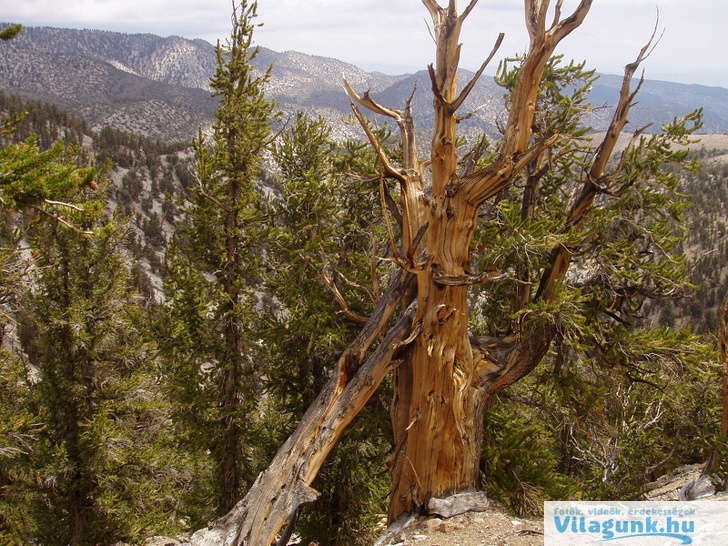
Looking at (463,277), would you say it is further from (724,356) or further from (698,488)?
(698,488)

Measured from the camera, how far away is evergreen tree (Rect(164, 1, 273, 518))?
314 inches

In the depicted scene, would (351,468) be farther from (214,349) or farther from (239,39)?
(239,39)

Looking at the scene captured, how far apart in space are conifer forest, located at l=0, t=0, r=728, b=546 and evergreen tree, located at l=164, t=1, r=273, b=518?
0.05 meters

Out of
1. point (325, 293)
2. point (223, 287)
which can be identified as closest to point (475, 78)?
point (325, 293)

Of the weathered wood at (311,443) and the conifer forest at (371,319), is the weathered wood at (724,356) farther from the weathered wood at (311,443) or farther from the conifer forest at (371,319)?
the weathered wood at (311,443)

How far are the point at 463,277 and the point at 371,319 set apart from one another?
1516 mm

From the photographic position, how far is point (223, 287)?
8.62 meters

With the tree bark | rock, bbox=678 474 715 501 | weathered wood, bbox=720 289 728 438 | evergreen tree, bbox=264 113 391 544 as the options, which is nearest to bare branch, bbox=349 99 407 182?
the tree bark

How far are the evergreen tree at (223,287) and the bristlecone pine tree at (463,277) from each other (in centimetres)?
302

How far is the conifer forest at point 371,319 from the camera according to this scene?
226 inches

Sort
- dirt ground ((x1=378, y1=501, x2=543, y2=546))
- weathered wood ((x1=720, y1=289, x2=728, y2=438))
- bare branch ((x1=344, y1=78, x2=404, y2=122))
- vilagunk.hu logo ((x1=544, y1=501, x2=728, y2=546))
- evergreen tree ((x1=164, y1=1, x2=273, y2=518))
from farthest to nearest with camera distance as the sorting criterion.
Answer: evergreen tree ((x1=164, y1=1, x2=273, y2=518)) → bare branch ((x1=344, y1=78, x2=404, y2=122)) → dirt ground ((x1=378, y1=501, x2=543, y2=546)) → weathered wood ((x1=720, y1=289, x2=728, y2=438)) → vilagunk.hu logo ((x1=544, y1=501, x2=728, y2=546))

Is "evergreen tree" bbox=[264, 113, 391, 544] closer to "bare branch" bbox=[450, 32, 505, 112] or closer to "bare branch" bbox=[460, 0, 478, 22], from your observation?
"bare branch" bbox=[450, 32, 505, 112]

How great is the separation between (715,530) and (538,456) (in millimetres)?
3598

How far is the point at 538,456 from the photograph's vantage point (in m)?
→ 6.97
